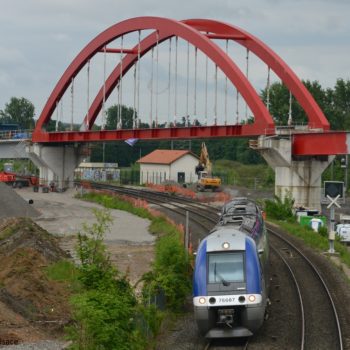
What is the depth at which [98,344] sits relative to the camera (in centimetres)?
1711

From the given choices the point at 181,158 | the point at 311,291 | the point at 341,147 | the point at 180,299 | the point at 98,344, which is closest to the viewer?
the point at 98,344

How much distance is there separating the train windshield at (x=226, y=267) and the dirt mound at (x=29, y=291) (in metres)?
4.96

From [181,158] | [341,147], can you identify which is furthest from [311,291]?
[181,158]

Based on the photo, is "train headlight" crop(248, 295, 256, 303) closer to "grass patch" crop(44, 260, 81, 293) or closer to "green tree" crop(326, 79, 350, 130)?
"grass patch" crop(44, 260, 81, 293)

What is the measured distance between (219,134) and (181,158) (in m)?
54.8

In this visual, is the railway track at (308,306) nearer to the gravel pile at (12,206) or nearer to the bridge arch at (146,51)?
the bridge arch at (146,51)

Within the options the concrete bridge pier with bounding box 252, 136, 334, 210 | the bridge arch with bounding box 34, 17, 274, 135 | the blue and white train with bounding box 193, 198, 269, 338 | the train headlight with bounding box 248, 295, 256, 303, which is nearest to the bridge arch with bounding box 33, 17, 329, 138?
the bridge arch with bounding box 34, 17, 274, 135

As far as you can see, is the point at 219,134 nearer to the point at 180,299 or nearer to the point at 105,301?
the point at 180,299

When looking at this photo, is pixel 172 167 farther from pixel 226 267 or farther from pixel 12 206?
pixel 226 267

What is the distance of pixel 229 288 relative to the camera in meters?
19.4

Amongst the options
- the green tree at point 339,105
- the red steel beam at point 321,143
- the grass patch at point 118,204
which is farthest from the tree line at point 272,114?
the red steel beam at point 321,143

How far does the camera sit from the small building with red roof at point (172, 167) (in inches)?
4422

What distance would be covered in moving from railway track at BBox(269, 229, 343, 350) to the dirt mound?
7.15 metres

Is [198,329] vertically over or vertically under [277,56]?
under
